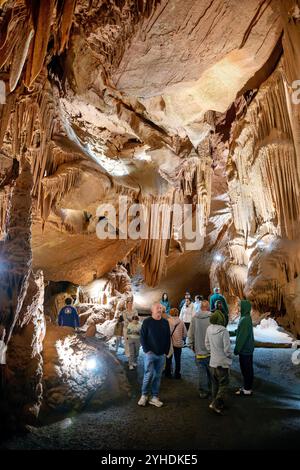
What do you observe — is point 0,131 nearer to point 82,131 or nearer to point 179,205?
point 82,131

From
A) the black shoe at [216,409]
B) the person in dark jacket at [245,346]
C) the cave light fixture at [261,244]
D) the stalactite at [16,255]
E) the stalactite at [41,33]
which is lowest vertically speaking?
the black shoe at [216,409]

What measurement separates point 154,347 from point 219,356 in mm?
822

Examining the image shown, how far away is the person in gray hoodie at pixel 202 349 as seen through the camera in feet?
14.6

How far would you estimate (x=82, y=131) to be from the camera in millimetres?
8648

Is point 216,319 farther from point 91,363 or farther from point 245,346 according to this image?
point 91,363

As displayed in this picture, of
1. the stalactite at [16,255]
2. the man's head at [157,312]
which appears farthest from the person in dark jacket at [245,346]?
the stalactite at [16,255]

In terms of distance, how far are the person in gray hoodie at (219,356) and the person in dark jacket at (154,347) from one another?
0.60 metres

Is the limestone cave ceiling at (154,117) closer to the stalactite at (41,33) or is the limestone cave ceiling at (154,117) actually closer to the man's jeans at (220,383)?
the stalactite at (41,33)

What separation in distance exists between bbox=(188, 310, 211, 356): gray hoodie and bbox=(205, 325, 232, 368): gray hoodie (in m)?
0.57

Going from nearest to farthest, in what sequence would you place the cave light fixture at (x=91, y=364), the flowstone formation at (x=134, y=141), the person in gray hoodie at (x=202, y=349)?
A: the flowstone formation at (x=134, y=141), the person in gray hoodie at (x=202, y=349), the cave light fixture at (x=91, y=364)

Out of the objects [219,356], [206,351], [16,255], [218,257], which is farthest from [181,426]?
[218,257]

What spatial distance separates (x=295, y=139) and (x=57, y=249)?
24.9 ft

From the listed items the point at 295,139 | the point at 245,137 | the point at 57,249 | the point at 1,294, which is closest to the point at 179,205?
the point at 245,137

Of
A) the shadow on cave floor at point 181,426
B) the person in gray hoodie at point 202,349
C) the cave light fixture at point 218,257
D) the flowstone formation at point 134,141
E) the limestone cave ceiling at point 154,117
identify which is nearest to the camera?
the shadow on cave floor at point 181,426
